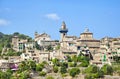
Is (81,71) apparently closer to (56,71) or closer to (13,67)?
(56,71)

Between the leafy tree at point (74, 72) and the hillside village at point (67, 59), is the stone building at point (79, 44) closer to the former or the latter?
the hillside village at point (67, 59)

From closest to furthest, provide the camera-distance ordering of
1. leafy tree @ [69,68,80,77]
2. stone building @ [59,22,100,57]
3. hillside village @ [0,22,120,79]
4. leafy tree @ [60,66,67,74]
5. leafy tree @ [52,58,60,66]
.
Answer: leafy tree @ [69,68,80,77] → hillside village @ [0,22,120,79] → leafy tree @ [60,66,67,74] → leafy tree @ [52,58,60,66] → stone building @ [59,22,100,57]

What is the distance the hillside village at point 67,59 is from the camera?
36375 mm

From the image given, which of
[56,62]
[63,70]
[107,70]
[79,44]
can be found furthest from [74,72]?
[79,44]

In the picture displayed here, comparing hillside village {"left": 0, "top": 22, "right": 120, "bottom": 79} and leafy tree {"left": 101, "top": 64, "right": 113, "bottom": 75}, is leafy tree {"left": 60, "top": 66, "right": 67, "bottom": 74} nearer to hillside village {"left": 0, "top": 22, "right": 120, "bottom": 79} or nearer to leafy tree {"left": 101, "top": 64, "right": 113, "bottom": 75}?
hillside village {"left": 0, "top": 22, "right": 120, "bottom": 79}

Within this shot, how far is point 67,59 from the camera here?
39.9 metres

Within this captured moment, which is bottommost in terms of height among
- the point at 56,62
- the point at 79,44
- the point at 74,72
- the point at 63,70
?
the point at 74,72

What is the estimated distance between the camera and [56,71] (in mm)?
37000

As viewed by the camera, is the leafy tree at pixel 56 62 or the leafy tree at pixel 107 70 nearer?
the leafy tree at pixel 107 70

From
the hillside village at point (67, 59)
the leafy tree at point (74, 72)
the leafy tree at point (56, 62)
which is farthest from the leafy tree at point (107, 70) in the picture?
the leafy tree at point (56, 62)

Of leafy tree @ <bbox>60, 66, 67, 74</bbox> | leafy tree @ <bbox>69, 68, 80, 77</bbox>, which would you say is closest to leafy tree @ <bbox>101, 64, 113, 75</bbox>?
leafy tree @ <bbox>69, 68, 80, 77</bbox>

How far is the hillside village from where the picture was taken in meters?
36.4

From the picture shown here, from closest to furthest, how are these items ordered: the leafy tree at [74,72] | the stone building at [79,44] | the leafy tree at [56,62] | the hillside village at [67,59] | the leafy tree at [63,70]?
the leafy tree at [74,72] → the hillside village at [67,59] → the leafy tree at [63,70] → the leafy tree at [56,62] → the stone building at [79,44]

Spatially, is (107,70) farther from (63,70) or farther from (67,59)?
(67,59)
